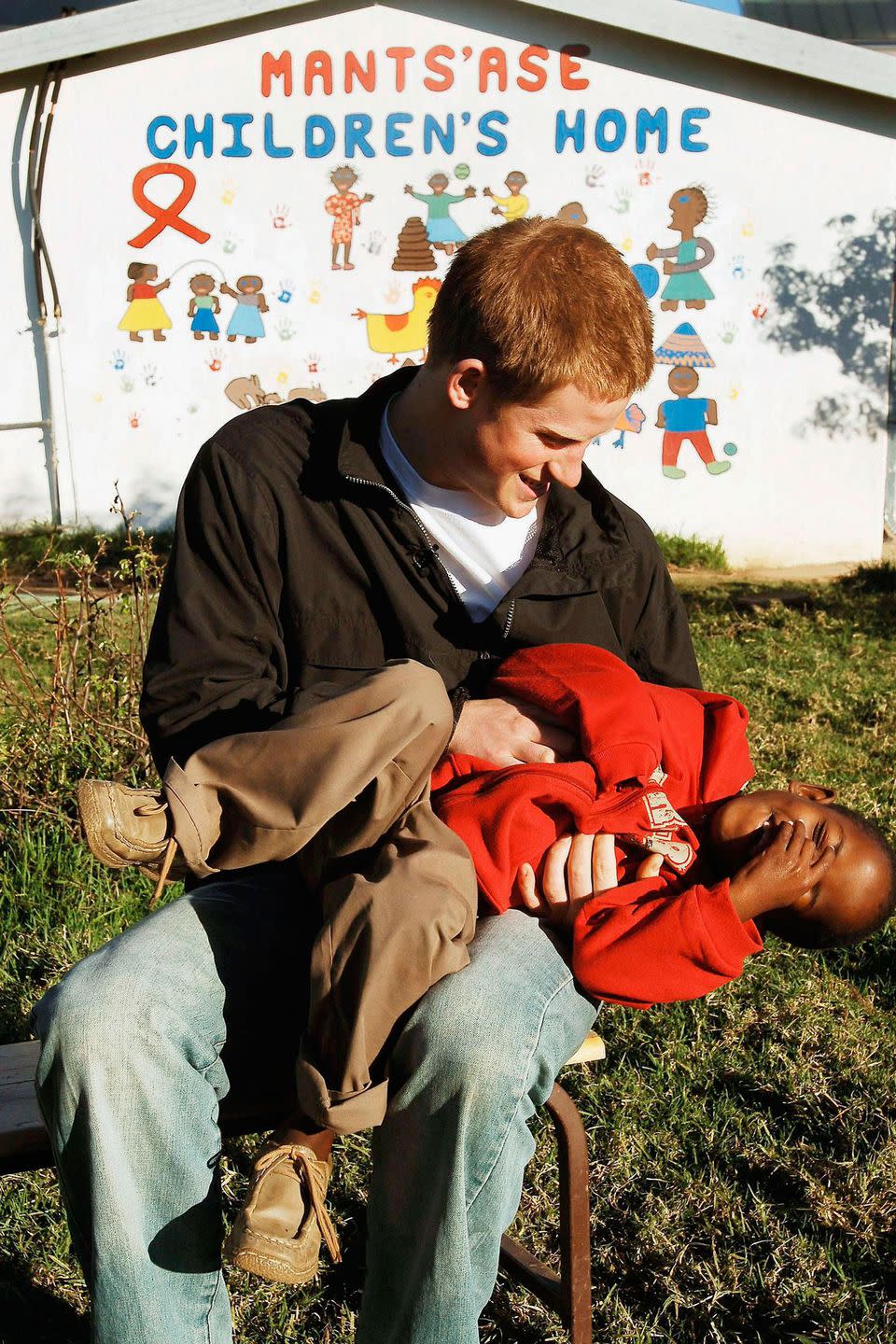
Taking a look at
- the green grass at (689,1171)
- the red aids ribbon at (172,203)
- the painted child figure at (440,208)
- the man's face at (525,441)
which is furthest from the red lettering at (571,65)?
the man's face at (525,441)

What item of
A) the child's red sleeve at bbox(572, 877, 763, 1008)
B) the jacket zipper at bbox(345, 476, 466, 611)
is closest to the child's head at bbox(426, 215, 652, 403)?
the jacket zipper at bbox(345, 476, 466, 611)

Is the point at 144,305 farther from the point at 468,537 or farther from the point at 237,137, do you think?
the point at 468,537

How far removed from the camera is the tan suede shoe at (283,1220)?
1768 mm

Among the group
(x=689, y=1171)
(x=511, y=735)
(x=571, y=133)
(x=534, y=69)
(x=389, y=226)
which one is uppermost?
(x=534, y=69)

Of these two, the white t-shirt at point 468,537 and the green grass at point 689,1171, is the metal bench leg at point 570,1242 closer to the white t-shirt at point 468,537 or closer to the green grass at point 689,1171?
the green grass at point 689,1171

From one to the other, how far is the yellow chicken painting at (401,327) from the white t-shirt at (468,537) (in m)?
7.06

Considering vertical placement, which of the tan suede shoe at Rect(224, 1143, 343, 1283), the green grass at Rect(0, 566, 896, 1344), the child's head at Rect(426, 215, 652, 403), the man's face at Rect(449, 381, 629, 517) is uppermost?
the child's head at Rect(426, 215, 652, 403)

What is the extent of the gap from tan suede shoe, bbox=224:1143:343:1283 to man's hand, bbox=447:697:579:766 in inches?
28.4

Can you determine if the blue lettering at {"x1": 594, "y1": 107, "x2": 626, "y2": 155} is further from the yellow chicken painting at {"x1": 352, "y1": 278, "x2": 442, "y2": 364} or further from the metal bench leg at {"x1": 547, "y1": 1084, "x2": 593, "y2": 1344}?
the metal bench leg at {"x1": 547, "y1": 1084, "x2": 593, "y2": 1344}

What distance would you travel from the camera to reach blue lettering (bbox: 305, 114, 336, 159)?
917 cm

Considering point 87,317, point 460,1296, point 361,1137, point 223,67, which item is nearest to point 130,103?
point 223,67

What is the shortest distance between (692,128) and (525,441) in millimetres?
7874

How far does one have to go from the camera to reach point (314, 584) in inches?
94.1

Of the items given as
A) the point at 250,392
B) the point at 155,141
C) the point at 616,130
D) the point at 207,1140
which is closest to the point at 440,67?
the point at 616,130
